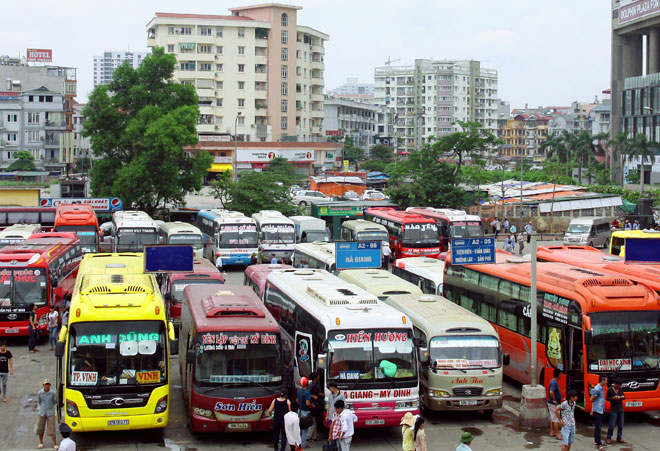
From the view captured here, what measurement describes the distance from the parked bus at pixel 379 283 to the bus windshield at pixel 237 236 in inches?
569

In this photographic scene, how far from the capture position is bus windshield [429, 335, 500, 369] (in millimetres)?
16453

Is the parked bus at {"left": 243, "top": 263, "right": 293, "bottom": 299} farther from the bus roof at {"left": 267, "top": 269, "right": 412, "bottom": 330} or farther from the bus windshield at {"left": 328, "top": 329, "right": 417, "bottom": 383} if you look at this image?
the bus windshield at {"left": 328, "top": 329, "right": 417, "bottom": 383}

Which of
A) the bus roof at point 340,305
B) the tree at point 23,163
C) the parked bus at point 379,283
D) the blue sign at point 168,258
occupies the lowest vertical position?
the parked bus at point 379,283

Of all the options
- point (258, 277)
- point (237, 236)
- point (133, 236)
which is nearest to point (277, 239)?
point (237, 236)

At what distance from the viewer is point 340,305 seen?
16.5 meters

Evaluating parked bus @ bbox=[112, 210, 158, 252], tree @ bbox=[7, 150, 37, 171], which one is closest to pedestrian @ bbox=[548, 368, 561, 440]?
parked bus @ bbox=[112, 210, 158, 252]

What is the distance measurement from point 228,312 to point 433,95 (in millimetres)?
147775

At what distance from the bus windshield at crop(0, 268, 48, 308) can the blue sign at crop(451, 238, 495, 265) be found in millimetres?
11398

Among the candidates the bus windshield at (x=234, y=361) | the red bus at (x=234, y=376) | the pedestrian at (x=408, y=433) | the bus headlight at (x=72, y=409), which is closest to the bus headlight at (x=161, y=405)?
the red bus at (x=234, y=376)

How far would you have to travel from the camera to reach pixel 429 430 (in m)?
16.3

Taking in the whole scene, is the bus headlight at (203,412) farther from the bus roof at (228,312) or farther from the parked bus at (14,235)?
the parked bus at (14,235)

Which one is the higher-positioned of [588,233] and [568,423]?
[588,233]

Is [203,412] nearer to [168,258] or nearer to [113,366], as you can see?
[113,366]

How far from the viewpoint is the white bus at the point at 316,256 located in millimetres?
29811
